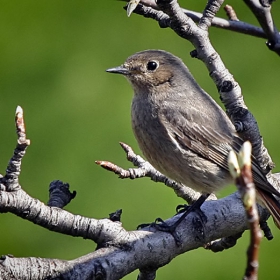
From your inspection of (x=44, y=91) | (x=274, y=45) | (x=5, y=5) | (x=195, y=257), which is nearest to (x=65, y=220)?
(x=274, y=45)

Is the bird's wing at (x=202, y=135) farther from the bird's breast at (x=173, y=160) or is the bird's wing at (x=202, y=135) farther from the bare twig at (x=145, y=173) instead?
the bare twig at (x=145, y=173)

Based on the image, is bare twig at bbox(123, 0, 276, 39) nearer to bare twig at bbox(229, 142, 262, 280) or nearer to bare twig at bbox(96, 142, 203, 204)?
bare twig at bbox(96, 142, 203, 204)

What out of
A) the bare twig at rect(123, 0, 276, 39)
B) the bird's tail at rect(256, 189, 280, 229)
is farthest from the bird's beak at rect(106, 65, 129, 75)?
the bird's tail at rect(256, 189, 280, 229)

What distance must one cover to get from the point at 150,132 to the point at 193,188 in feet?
1.19

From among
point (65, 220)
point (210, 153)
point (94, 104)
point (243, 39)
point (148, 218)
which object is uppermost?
point (243, 39)

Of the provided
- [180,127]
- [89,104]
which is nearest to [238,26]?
[180,127]

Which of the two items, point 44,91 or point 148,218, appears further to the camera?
point 44,91

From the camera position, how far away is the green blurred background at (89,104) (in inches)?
145

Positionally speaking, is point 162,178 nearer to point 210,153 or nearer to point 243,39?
point 210,153

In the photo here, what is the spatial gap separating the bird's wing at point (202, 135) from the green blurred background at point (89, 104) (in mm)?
331

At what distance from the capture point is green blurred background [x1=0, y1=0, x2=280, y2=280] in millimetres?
3678

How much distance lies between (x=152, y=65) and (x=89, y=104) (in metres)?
0.42

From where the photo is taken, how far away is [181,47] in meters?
4.31

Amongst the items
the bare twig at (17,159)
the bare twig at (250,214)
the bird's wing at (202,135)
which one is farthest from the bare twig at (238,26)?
the bare twig at (250,214)
